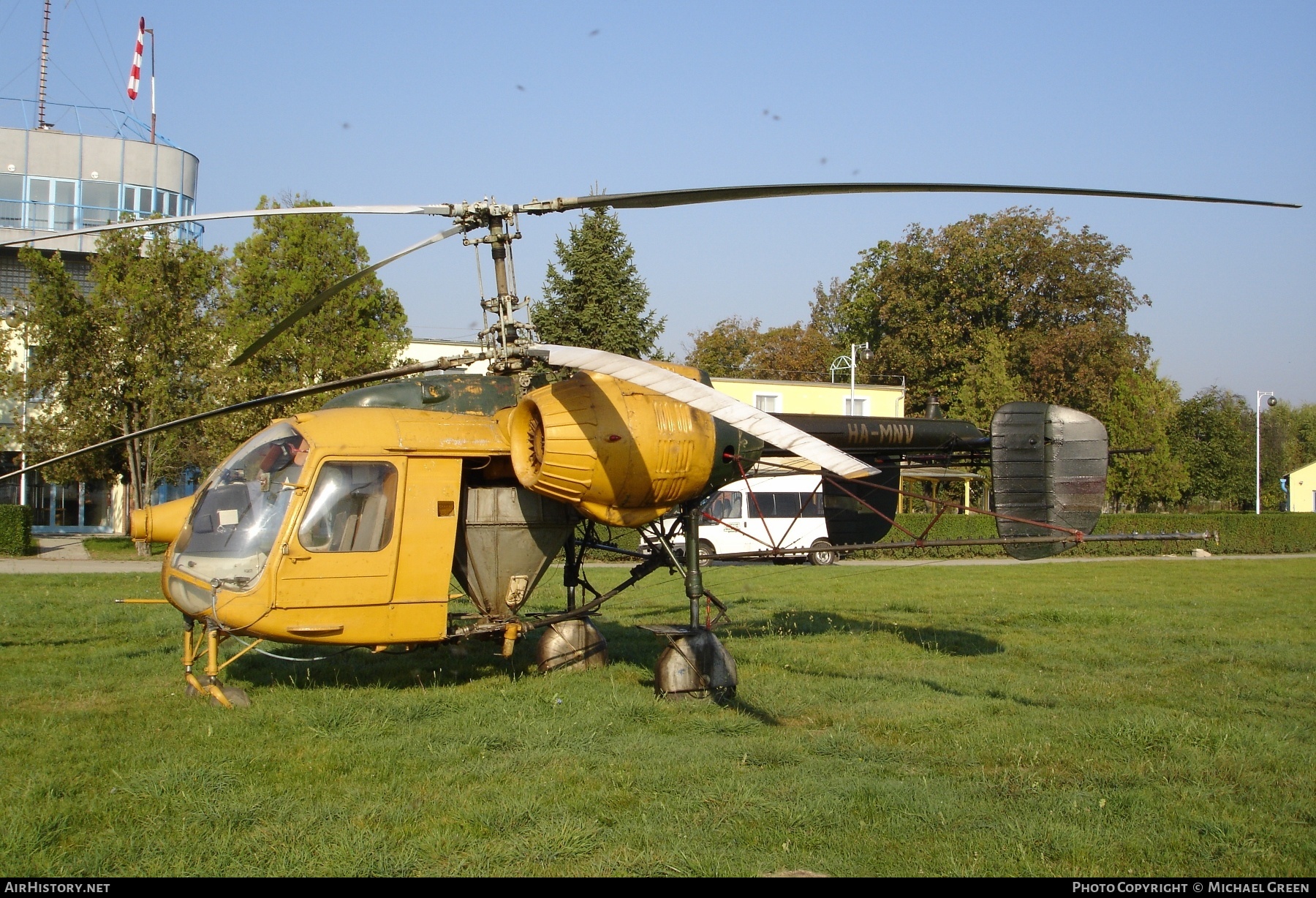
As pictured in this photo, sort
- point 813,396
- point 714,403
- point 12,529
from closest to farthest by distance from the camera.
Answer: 1. point 714,403
2. point 12,529
3. point 813,396

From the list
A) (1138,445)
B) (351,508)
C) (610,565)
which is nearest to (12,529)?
(610,565)

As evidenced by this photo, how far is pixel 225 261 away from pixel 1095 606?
918 inches

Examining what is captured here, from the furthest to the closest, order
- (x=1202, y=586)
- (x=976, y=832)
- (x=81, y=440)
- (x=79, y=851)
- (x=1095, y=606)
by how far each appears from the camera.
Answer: (x=81, y=440), (x=1202, y=586), (x=1095, y=606), (x=976, y=832), (x=79, y=851)

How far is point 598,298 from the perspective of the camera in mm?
32656

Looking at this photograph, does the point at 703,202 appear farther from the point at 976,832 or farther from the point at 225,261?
the point at 225,261

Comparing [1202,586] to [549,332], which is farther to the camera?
[549,332]

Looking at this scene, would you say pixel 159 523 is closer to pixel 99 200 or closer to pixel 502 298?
pixel 502 298

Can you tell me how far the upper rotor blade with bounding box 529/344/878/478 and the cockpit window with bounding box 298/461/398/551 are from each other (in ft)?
5.62

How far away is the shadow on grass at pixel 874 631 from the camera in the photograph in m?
11.5

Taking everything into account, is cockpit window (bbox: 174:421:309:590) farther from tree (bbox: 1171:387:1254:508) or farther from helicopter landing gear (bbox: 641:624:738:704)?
tree (bbox: 1171:387:1254:508)

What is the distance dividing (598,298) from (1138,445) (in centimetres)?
2401

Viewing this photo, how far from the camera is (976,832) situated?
5320 mm

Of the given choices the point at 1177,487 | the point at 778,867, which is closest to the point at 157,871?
the point at 778,867

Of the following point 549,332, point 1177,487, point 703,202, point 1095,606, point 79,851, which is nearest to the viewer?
point 79,851
